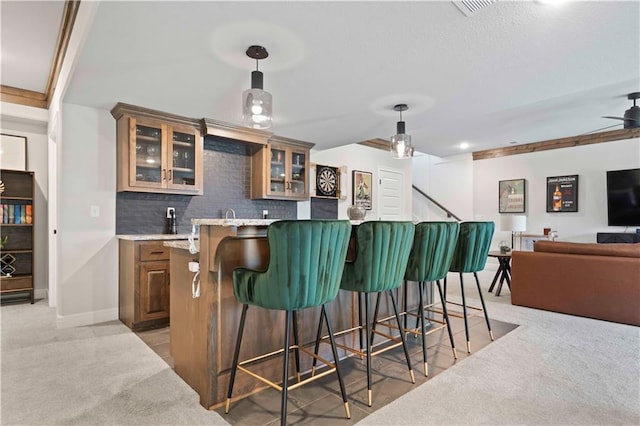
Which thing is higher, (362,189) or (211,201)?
(362,189)

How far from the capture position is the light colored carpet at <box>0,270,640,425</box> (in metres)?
1.83

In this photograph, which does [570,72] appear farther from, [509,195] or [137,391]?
[509,195]

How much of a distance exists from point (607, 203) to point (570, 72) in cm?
456

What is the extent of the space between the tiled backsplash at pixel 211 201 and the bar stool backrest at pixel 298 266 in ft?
8.80

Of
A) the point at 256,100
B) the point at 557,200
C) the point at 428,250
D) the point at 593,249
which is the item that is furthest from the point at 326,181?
the point at 557,200

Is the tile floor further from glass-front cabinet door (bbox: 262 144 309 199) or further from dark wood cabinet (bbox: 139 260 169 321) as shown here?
glass-front cabinet door (bbox: 262 144 309 199)

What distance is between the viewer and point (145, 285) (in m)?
3.30

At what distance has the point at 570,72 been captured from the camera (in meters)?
2.80

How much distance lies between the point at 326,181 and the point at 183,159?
2.51m

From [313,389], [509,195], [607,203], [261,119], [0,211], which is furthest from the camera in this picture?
[509,195]

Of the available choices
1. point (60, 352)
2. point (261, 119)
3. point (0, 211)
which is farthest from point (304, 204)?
point (0, 211)

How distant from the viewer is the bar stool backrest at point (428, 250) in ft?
7.94

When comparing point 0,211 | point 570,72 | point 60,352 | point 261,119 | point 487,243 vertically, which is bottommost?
point 60,352

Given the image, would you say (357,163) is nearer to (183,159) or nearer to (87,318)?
(183,159)
